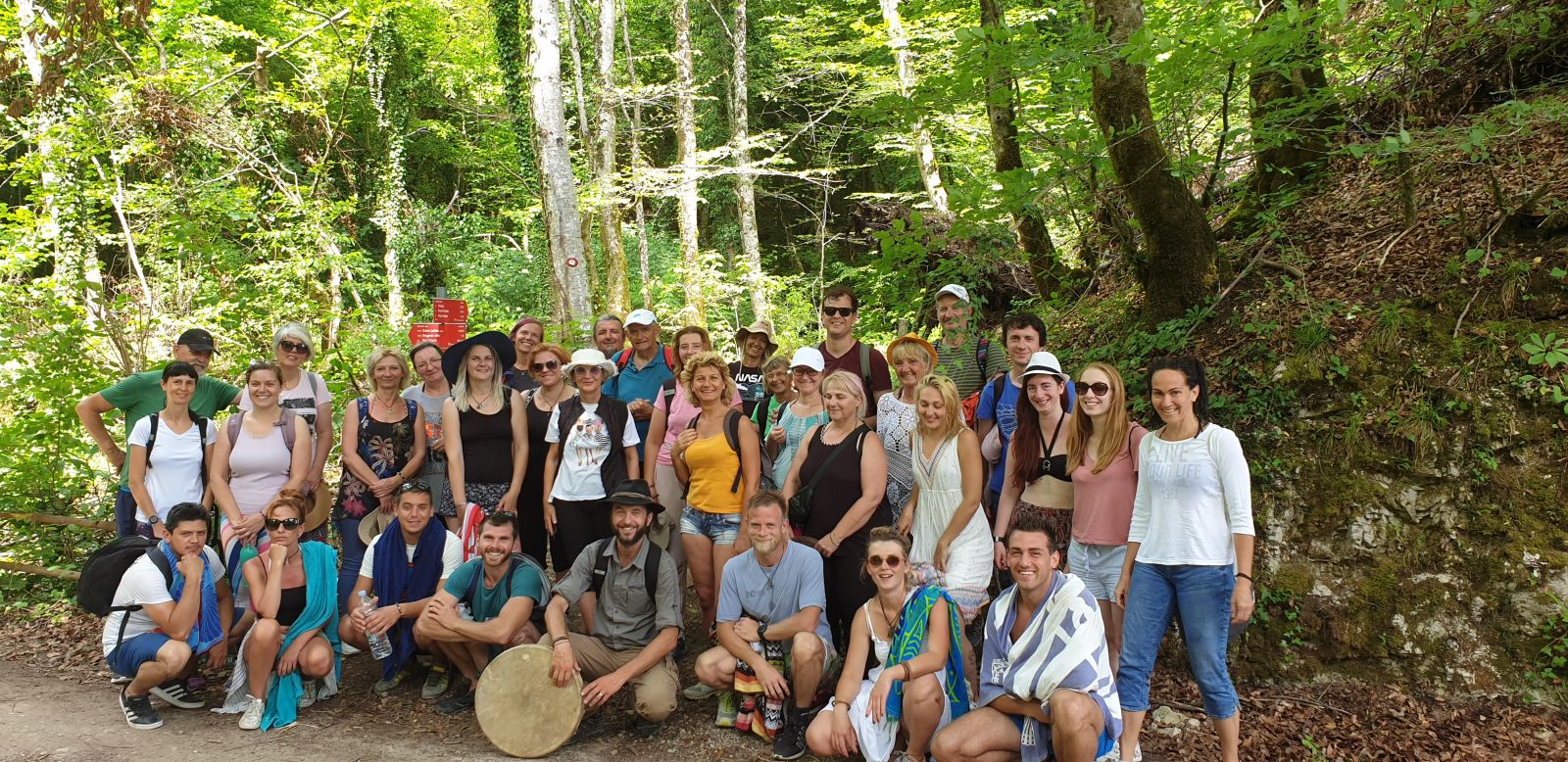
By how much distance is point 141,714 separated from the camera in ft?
15.1

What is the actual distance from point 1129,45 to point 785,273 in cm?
1687

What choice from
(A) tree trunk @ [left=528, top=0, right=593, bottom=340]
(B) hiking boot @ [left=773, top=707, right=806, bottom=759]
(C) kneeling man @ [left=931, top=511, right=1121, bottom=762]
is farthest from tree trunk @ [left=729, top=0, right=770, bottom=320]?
(C) kneeling man @ [left=931, top=511, right=1121, bottom=762]

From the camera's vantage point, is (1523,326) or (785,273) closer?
(1523,326)

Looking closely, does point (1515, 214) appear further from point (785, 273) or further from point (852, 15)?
point (785, 273)

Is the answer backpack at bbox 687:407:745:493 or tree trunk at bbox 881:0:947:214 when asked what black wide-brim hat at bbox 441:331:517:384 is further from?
tree trunk at bbox 881:0:947:214

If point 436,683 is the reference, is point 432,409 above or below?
above

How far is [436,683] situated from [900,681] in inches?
116

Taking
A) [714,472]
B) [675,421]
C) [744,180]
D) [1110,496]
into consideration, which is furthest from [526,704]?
[744,180]

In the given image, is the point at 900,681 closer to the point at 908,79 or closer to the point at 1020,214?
the point at 1020,214

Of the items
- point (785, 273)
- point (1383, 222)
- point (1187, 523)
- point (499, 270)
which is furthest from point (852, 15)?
point (1187, 523)

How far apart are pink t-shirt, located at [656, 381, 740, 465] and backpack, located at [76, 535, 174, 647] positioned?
2860 millimetres

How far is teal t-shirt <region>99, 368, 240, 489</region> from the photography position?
18.3 feet

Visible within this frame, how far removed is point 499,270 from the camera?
62.4ft

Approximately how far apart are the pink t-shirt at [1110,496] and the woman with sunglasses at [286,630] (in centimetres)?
432
